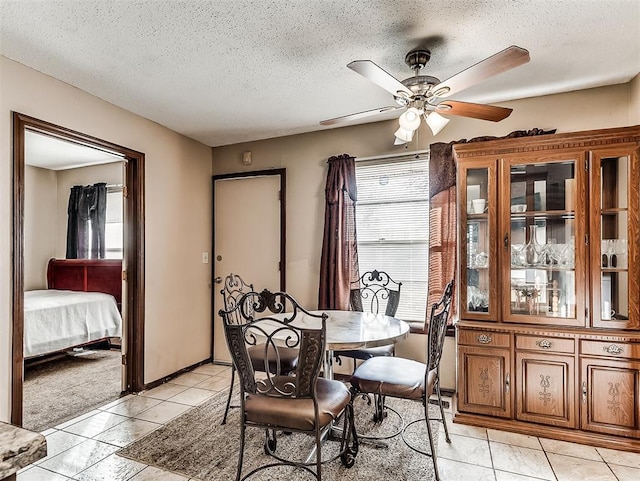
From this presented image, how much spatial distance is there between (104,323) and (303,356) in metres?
3.97

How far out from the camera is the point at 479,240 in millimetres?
2932

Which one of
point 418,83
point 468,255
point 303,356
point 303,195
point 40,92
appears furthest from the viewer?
point 303,195

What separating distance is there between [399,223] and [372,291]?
72 centimetres

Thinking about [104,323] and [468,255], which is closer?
[468,255]

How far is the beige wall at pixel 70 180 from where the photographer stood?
564 cm

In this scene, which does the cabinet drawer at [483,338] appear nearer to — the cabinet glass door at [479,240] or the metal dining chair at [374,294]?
the cabinet glass door at [479,240]

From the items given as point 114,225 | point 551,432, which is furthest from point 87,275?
point 551,432

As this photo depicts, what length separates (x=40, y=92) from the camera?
8.88ft

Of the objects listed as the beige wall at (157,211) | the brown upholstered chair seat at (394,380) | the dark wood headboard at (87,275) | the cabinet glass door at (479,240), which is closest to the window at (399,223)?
the cabinet glass door at (479,240)

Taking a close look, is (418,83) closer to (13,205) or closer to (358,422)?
(358,422)

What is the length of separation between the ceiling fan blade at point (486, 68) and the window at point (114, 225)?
5002mm

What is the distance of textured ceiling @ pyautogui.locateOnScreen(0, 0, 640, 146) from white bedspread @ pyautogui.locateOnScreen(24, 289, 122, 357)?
2459 mm

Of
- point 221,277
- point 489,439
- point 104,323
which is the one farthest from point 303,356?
point 104,323

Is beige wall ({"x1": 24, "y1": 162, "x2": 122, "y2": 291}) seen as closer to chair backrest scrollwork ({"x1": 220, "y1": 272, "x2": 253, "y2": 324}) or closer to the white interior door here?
the white interior door
